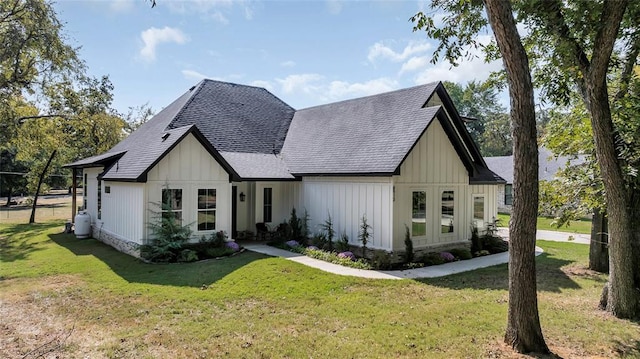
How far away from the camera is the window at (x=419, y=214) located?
485 inches

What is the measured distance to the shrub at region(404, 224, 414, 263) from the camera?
11.7 m

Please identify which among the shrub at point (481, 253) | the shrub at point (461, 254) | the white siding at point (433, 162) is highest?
the white siding at point (433, 162)

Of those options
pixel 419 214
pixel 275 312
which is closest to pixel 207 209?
pixel 275 312

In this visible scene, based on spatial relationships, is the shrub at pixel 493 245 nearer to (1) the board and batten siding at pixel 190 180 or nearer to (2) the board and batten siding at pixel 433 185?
(2) the board and batten siding at pixel 433 185

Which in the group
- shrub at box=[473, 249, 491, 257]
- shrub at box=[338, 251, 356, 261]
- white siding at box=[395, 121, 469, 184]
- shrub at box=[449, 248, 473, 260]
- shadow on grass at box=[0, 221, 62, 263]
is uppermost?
white siding at box=[395, 121, 469, 184]

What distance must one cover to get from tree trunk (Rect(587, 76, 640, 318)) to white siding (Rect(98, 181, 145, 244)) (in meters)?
12.0

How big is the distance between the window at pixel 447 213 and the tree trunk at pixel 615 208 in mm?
6328

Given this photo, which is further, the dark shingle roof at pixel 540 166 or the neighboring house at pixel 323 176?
the dark shingle roof at pixel 540 166

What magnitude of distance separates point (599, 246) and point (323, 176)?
29.6 feet

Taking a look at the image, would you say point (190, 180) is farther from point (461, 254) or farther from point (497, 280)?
point (497, 280)

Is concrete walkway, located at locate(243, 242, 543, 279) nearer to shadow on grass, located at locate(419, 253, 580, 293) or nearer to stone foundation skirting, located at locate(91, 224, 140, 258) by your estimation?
shadow on grass, located at locate(419, 253, 580, 293)

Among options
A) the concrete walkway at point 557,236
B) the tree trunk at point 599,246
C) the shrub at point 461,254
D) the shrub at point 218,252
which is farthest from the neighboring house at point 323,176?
the concrete walkway at point 557,236

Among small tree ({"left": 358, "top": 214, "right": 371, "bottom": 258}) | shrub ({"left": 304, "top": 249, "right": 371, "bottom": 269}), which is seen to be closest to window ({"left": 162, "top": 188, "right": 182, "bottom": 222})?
shrub ({"left": 304, "top": 249, "right": 371, "bottom": 269})

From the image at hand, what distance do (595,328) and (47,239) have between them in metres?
19.7
